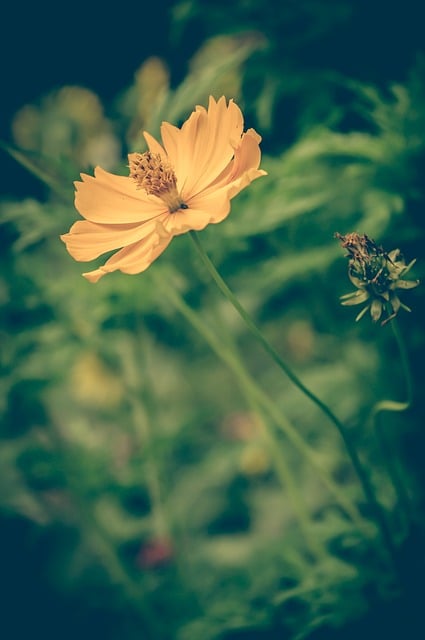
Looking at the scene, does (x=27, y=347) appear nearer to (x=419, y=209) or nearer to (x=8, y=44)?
(x=419, y=209)

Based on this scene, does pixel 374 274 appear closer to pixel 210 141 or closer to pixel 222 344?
pixel 210 141

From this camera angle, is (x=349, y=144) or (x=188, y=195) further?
(x=349, y=144)

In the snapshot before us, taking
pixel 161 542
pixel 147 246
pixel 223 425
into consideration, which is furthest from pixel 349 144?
pixel 223 425

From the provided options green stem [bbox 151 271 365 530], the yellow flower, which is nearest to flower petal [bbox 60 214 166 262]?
the yellow flower

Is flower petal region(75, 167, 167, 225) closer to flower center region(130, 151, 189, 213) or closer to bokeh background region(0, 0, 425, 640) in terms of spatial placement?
flower center region(130, 151, 189, 213)

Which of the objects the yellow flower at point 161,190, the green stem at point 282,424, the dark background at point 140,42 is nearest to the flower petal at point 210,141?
the yellow flower at point 161,190

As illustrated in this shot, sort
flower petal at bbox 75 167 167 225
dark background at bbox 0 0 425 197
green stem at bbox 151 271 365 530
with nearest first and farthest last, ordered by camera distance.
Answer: flower petal at bbox 75 167 167 225 → green stem at bbox 151 271 365 530 → dark background at bbox 0 0 425 197
